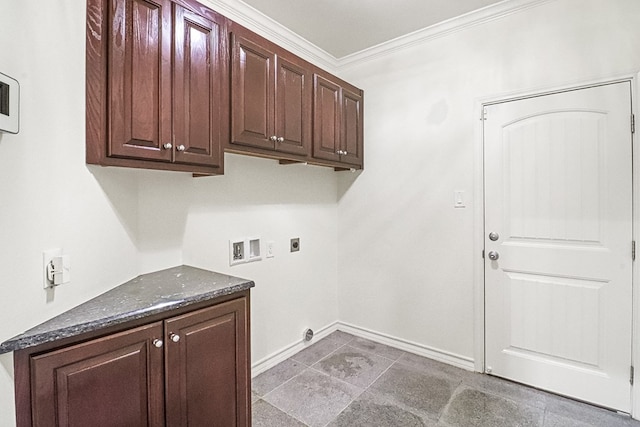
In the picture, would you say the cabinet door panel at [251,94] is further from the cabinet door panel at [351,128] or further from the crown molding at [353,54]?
the cabinet door panel at [351,128]

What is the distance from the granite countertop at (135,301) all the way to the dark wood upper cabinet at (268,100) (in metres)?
0.80

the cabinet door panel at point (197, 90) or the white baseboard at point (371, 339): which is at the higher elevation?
the cabinet door panel at point (197, 90)

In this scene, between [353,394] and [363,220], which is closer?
[353,394]

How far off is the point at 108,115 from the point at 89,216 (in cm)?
41

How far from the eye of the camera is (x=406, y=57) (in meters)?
2.66

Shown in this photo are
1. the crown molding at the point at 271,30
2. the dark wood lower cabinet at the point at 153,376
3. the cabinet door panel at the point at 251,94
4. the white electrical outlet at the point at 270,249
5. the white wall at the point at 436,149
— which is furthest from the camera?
the white electrical outlet at the point at 270,249

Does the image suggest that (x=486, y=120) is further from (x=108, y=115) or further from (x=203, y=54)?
(x=108, y=115)

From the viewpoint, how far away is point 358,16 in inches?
91.2

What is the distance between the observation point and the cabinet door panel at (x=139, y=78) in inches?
50.1

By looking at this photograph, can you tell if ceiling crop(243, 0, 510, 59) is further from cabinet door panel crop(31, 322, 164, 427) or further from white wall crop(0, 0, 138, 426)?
cabinet door panel crop(31, 322, 164, 427)

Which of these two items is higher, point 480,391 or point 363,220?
point 363,220

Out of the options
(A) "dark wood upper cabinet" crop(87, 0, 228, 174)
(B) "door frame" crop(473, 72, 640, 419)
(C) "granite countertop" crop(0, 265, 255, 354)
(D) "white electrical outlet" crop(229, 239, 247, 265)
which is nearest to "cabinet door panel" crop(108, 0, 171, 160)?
(A) "dark wood upper cabinet" crop(87, 0, 228, 174)

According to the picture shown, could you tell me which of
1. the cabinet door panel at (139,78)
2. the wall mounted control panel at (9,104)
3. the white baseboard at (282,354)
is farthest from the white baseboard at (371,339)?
the wall mounted control panel at (9,104)

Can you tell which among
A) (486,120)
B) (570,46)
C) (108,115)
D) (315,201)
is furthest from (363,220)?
(108,115)
